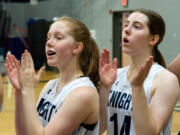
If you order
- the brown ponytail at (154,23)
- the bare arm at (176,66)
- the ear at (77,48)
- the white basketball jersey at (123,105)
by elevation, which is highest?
the brown ponytail at (154,23)

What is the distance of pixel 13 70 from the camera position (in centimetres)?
211

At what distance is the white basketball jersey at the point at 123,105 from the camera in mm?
2293

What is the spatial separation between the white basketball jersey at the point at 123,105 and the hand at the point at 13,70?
62 centimetres

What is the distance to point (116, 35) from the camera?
11016 mm

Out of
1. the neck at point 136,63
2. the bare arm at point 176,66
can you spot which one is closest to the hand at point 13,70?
the neck at point 136,63

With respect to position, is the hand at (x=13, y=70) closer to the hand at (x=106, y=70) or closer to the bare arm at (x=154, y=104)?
the hand at (x=106, y=70)

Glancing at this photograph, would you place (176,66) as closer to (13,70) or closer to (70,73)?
(70,73)

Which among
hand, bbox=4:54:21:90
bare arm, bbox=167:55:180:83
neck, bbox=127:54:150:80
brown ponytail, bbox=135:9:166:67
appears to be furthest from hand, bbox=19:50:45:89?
bare arm, bbox=167:55:180:83

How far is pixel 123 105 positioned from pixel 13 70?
0.67 meters

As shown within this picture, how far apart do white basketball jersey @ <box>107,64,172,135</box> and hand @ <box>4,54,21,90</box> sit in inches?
24.3

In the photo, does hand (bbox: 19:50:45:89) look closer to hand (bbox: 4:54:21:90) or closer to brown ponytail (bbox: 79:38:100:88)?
hand (bbox: 4:54:21:90)

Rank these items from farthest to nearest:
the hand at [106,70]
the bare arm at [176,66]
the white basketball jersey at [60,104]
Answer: the bare arm at [176,66] → the hand at [106,70] → the white basketball jersey at [60,104]

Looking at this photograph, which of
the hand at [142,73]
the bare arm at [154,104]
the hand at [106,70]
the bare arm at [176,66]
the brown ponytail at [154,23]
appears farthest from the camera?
the bare arm at [176,66]

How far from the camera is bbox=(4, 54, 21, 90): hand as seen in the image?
2.09 m
